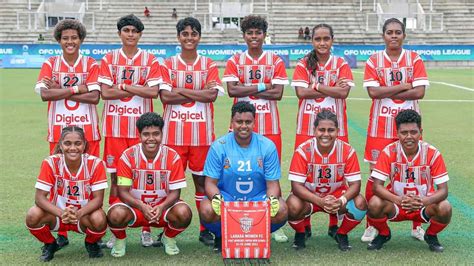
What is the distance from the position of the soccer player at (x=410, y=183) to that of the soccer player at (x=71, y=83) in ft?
7.76

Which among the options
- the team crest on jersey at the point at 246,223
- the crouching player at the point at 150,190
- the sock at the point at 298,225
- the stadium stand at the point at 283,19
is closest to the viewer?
the team crest on jersey at the point at 246,223

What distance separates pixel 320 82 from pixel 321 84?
5cm

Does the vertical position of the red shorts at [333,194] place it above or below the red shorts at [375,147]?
below

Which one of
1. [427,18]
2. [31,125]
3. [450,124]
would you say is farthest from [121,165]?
[427,18]

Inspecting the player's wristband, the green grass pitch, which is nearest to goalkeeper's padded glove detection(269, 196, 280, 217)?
the green grass pitch

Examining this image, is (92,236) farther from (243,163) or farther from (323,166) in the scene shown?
(323,166)

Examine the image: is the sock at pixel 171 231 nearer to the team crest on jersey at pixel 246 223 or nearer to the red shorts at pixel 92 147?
the team crest on jersey at pixel 246 223

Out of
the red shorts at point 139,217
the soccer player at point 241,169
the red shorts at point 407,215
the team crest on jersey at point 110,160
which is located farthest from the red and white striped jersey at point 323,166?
the team crest on jersey at point 110,160

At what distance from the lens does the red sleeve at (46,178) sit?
16.1 feet

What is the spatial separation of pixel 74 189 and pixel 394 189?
8.03ft

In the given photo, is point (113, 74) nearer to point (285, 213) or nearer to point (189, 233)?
point (189, 233)

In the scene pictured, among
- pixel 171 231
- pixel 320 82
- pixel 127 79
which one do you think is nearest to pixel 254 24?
pixel 320 82

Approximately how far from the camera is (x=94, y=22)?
35094mm

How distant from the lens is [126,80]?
566 cm
